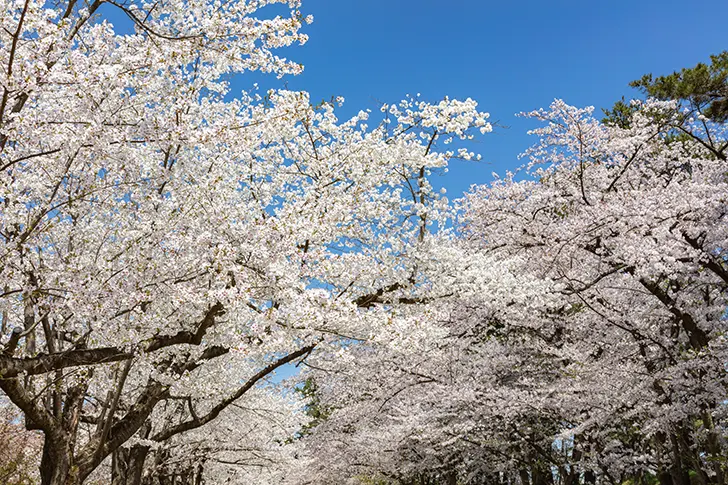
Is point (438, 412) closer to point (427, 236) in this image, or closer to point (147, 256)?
point (427, 236)

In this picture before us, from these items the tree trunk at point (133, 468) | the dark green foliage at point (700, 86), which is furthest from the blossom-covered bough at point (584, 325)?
the tree trunk at point (133, 468)

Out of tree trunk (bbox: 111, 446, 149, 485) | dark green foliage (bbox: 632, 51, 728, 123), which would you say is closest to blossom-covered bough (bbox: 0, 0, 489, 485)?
tree trunk (bbox: 111, 446, 149, 485)

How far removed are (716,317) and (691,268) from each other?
1.81m

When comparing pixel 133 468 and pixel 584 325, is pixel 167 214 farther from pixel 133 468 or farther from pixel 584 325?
pixel 584 325

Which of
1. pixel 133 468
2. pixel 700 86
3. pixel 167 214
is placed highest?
pixel 700 86

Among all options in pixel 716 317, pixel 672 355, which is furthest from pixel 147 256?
pixel 716 317

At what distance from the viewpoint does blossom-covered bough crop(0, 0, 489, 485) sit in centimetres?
639

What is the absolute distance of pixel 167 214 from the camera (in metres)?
7.90

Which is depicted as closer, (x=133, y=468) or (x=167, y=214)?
(x=167, y=214)

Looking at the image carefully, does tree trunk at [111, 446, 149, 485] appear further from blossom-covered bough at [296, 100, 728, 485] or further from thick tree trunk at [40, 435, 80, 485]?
blossom-covered bough at [296, 100, 728, 485]

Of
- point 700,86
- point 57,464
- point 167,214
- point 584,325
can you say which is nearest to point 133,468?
point 57,464

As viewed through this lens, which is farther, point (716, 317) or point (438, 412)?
point (438, 412)

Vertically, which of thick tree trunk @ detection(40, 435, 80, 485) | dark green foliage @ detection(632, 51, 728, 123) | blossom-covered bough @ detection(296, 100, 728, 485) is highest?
dark green foliage @ detection(632, 51, 728, 123)

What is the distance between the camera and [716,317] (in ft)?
38.5
